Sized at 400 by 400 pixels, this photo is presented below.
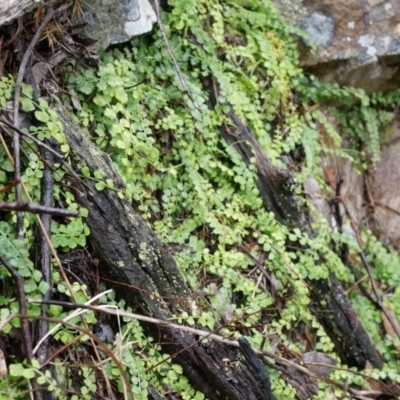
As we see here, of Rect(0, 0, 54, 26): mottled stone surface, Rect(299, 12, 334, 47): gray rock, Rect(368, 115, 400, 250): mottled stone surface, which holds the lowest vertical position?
Rect(368, 115, 400, 250): mottled stone surface

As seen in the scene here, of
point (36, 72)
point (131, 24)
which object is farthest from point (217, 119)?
point (36, 72)

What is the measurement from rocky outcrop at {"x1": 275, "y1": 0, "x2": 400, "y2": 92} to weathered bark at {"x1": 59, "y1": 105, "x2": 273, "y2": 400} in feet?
7.54

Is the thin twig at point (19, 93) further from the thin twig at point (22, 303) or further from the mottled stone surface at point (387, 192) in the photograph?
the mottled stone surface at point (387, 192)

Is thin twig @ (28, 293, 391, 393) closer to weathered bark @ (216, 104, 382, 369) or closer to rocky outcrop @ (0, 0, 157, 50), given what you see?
weathered bark @ (216, 104, 382, 369)

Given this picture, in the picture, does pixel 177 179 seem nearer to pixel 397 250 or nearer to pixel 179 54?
pixel 179 54

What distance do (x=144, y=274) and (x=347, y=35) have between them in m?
2.78

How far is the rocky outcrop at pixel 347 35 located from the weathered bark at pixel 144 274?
2298 millimetres

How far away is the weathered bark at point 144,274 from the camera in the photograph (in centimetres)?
267

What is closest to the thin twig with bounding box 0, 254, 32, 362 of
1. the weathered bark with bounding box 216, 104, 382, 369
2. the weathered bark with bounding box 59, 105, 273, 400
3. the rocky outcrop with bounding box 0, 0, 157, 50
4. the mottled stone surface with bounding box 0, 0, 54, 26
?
the weathered bark with bounding box 59, 105, 273, 400

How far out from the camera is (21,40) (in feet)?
8.83

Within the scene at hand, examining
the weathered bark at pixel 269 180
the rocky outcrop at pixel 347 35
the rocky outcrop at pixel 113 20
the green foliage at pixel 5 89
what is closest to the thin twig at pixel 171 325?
the green foliage at pixel 5 89

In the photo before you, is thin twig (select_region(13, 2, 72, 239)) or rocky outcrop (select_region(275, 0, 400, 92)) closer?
thin twig (select_region(13, 2, 72, 239))

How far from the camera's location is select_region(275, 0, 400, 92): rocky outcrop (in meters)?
4.44

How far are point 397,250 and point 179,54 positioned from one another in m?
2.63
